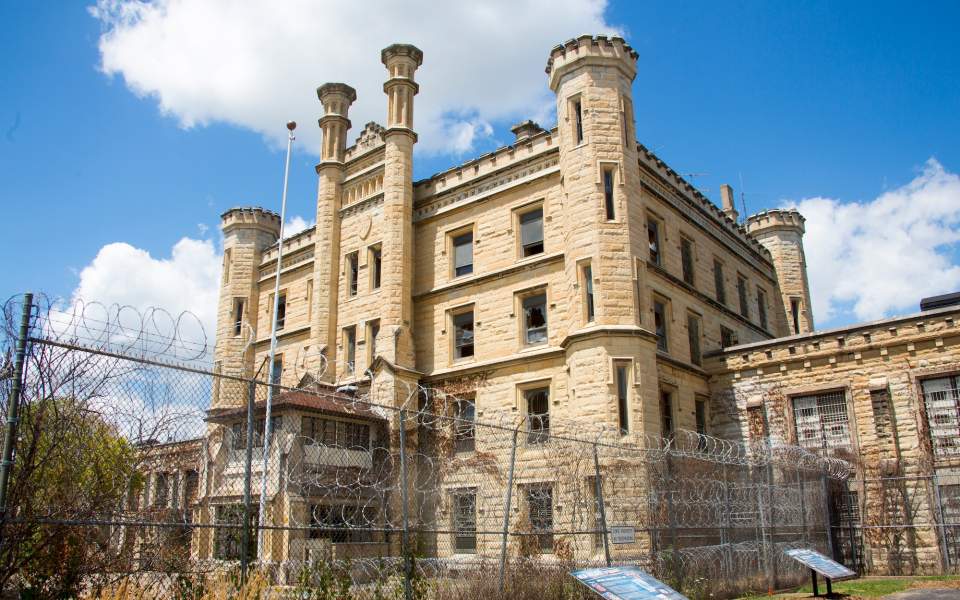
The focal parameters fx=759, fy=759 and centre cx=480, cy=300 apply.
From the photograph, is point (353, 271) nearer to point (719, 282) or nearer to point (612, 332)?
point (612, 332)

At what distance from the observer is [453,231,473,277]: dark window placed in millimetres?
29234

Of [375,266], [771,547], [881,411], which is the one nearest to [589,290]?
[771,547]

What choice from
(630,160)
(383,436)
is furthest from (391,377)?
(630,160)

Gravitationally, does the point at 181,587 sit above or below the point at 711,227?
below

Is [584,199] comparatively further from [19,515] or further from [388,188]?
[19,515]

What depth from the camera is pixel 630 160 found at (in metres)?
25.6

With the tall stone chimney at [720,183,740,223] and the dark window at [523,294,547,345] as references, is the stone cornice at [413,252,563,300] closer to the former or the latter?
the dark window at [523,294,547,345]

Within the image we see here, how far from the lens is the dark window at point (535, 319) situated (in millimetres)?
26453

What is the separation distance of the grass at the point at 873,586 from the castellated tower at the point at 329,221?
1859cm

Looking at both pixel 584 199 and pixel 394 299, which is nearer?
pixel 584 199

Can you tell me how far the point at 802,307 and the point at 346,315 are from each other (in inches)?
893

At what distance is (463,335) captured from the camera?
28547mm

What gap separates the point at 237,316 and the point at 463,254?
13.8m

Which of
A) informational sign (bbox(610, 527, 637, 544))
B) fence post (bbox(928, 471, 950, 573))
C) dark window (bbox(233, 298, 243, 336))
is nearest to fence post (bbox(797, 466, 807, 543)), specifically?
fence post (bbox(928, 471, 950, 573))
